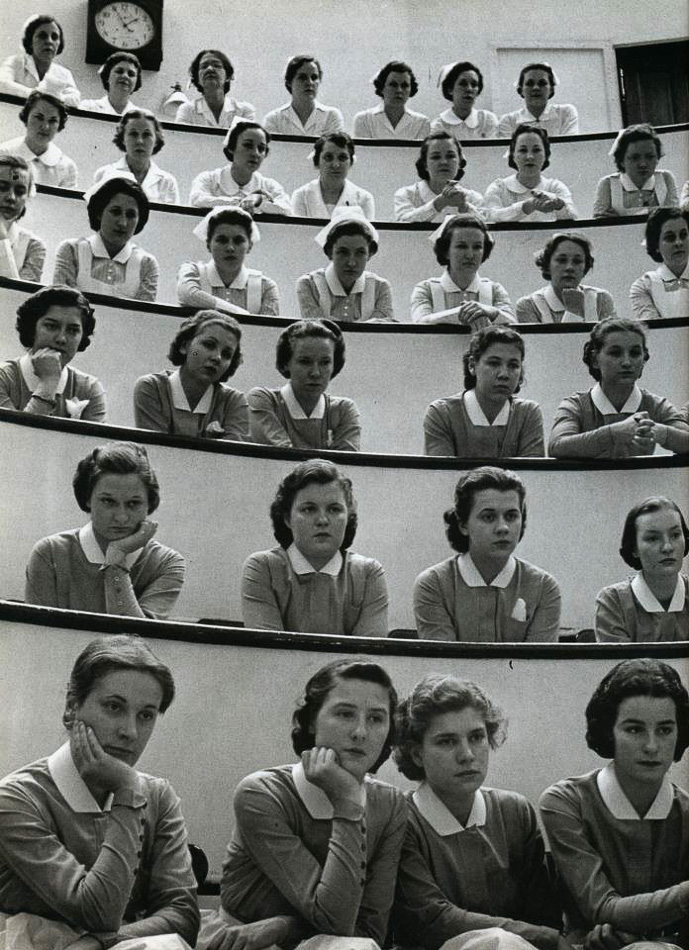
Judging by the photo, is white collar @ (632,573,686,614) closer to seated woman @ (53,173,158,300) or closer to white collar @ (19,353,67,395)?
white collar @ (19,353,67,395)

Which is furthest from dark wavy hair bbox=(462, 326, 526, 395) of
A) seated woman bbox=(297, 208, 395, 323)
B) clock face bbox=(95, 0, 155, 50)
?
clock face bbox=(95, 0, 155, 50)

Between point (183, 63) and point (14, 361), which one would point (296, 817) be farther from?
point (183, 63)

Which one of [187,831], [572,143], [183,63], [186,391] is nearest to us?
[187,831]

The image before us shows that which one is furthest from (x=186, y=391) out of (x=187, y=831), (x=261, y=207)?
(x=261, y=207)

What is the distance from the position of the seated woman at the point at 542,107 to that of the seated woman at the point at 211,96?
1.34 m

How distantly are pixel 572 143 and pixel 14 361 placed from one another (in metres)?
3.26

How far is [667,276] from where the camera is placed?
15.6 ft

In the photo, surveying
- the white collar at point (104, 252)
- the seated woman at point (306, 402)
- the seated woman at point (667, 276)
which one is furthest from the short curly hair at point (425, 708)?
the white collar at point (104, 252)

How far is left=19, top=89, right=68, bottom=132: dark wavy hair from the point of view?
5418 mm

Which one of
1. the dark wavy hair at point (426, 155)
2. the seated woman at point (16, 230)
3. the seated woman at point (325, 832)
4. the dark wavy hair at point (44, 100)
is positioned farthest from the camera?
the dark wavy hair at point (426, 155)

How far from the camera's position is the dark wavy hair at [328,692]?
2557 millimetres

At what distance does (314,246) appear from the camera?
17.0 ft

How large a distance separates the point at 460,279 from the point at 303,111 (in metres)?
2.31

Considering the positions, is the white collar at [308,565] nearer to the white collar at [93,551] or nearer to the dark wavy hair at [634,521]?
the white collar at [93,551]
